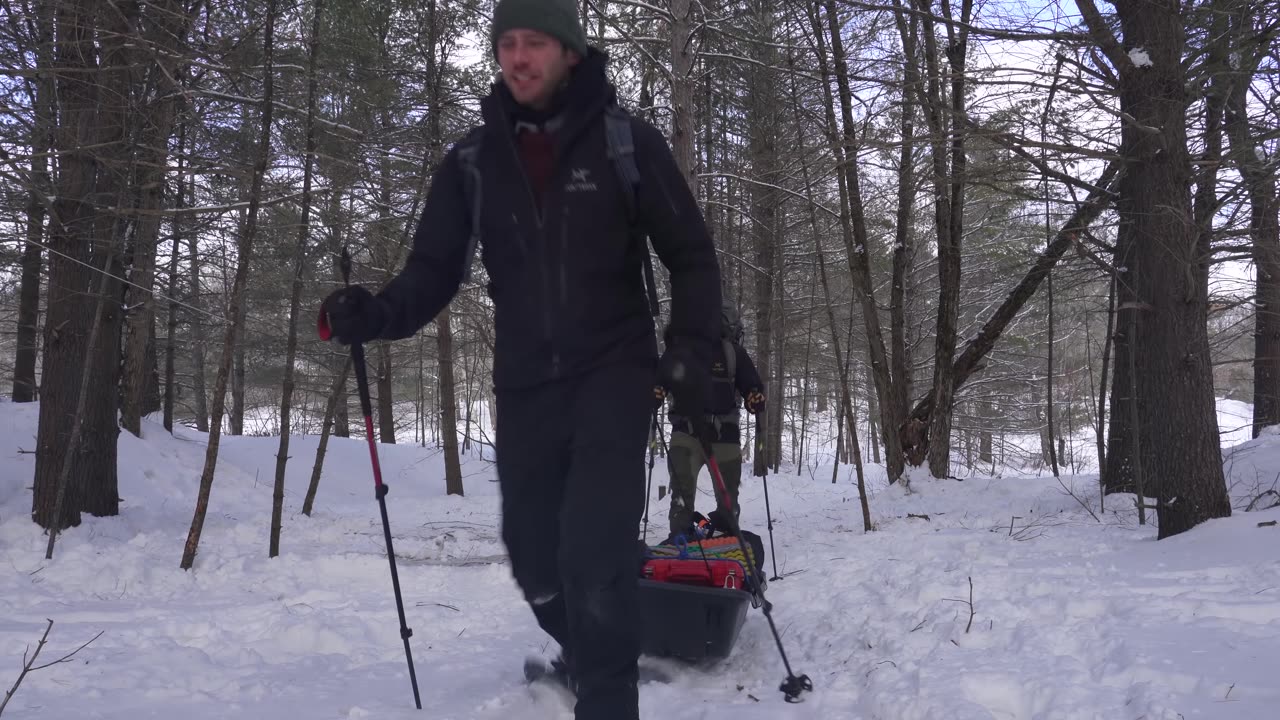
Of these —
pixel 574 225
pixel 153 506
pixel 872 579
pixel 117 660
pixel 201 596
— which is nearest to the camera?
pixel 574 225

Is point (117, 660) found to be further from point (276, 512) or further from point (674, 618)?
point (276, 512)

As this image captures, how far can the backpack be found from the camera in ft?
8.02

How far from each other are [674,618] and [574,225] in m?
2.00

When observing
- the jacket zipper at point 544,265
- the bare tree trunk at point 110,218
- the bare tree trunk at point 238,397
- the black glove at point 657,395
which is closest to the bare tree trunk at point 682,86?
the bare tree trunk at point 110,218

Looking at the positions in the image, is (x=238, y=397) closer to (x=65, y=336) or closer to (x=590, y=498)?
(x=65, y=336)

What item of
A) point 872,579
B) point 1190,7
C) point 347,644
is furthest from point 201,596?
point 1190,7

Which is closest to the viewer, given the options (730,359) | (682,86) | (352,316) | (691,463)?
(352,316)

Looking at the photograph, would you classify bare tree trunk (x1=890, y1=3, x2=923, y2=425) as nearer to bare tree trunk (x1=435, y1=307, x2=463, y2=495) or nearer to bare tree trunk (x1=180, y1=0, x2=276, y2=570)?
bare tree trunk (x1=180, y1=0, x2=276, y2=570)

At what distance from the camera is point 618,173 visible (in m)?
2.45

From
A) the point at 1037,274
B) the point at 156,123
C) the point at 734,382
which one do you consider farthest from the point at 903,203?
the point at 156,123

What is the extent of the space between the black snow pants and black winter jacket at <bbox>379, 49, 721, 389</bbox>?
9cm

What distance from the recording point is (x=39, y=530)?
7.26 m

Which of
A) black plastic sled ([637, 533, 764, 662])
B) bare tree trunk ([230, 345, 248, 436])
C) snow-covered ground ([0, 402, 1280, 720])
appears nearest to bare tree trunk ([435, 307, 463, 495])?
snow-covered ground ([0, 402, 1280, 720])

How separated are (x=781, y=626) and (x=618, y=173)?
287 cm
